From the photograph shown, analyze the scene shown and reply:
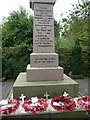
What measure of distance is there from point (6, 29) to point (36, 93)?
23.3 ft

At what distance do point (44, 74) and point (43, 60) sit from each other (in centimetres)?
37

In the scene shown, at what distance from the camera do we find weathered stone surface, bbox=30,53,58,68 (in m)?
4.15

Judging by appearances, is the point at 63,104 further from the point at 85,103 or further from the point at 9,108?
the point at 9,108

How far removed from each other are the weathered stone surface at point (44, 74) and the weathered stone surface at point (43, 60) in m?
0.17

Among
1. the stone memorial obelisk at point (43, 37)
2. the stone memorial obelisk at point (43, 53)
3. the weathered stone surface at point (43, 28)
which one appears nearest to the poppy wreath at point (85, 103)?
the stone memorial obelisk at point (43, 53)

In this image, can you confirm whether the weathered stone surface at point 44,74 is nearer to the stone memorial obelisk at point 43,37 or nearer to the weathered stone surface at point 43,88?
the stone memorial obelisk at point 43,37

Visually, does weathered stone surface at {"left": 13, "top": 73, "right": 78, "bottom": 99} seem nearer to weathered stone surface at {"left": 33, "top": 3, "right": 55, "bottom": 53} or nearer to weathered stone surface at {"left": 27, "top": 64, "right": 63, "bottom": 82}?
weathered stone surface at {"left": 27, "top": 64, "right": 63, "bottom": 82}

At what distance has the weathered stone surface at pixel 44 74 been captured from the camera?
3943 millimetres

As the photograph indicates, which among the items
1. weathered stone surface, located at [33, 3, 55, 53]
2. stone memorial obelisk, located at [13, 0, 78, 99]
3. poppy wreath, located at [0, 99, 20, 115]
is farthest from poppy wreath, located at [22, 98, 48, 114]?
weathered stone surface, located at [33, 3, 55, 53]

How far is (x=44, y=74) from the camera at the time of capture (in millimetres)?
3984

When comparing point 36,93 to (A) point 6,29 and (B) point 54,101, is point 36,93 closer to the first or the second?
(B) point 54,101

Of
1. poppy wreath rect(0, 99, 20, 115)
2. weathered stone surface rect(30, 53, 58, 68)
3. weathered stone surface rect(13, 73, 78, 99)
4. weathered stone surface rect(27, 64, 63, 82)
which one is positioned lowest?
poppy wreath rect(0, 99, 20, 115)

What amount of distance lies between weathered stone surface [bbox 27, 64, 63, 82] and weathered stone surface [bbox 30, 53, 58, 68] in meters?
0.17

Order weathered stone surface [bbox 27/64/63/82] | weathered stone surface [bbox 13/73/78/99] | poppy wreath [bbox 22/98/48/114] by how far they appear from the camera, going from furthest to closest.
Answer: weathered stone surface [bbox 27/64/63/82] < weathered stone surface [bbox 13/73/78/99] < poppy wreath [bbox 22/98/48/114]
